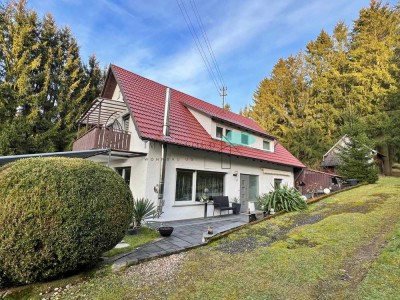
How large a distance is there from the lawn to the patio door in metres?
6.24

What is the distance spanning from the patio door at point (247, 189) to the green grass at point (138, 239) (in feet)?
23.5

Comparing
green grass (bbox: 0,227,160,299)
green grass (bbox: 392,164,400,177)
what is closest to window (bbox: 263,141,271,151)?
green grass (bbox: 0,227,160,299)

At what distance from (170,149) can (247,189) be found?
6.23m

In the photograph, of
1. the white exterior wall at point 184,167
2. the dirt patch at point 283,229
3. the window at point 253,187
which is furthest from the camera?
the window at point 253,187

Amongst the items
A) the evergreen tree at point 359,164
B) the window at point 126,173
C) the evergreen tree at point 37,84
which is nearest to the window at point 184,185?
the window at point 126,173

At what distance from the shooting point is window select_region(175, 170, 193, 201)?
34.4 ft

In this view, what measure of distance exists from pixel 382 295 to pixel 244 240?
12.1 ft

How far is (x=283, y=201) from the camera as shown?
1074 cm

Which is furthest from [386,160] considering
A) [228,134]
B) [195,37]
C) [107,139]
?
[107,139]

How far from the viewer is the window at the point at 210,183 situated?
11.5 metres

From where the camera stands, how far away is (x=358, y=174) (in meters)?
18.0

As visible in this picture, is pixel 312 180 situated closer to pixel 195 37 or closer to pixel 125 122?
pixel 195 37

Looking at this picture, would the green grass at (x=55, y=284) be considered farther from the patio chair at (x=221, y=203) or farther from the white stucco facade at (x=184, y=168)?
the patio chair at (x=221, y=203)

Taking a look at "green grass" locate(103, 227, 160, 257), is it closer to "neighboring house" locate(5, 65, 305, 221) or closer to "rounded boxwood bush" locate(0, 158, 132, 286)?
"rounded boxwood bush" locate(0, 158, 132, 286)
